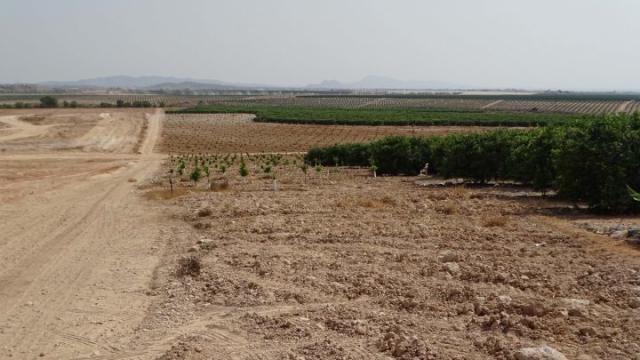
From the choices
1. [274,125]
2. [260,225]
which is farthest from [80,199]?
[274,125]

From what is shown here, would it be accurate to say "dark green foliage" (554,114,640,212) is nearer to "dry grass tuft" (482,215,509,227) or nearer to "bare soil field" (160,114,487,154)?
"dry grass tuft" (482,215,509,227)

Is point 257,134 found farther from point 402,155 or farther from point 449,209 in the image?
point 449,209

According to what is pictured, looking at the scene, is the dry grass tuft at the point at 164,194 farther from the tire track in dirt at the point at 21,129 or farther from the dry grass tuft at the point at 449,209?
the tire track in dirt at the point at 21,129

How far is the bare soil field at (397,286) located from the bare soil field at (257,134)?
46292 millimetres

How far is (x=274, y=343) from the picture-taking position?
28.1 feet

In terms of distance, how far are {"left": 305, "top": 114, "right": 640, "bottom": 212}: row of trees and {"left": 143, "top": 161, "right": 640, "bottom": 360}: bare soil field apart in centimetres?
115

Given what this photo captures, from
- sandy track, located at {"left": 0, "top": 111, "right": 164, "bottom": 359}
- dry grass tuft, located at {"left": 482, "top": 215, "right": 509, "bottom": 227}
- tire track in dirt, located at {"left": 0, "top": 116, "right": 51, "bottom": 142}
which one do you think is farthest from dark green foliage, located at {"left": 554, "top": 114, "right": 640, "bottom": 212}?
tire track in dirt, located at {"left": 0, "top": 116, "right": 51, "bottom": 142}

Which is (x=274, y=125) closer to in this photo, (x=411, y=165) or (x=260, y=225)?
(x=411, y=165)

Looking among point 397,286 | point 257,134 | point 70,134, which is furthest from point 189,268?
point 257,134

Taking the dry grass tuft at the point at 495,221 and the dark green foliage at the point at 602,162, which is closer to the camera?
the dry grass tuft at the point at 495,221

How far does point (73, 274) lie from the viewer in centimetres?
1309

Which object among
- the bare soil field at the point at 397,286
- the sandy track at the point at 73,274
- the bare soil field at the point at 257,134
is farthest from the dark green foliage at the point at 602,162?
the bare soil field at the point at 257,134

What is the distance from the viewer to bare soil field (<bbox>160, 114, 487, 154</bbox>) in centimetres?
6569

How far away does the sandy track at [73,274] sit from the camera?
9.43 m
